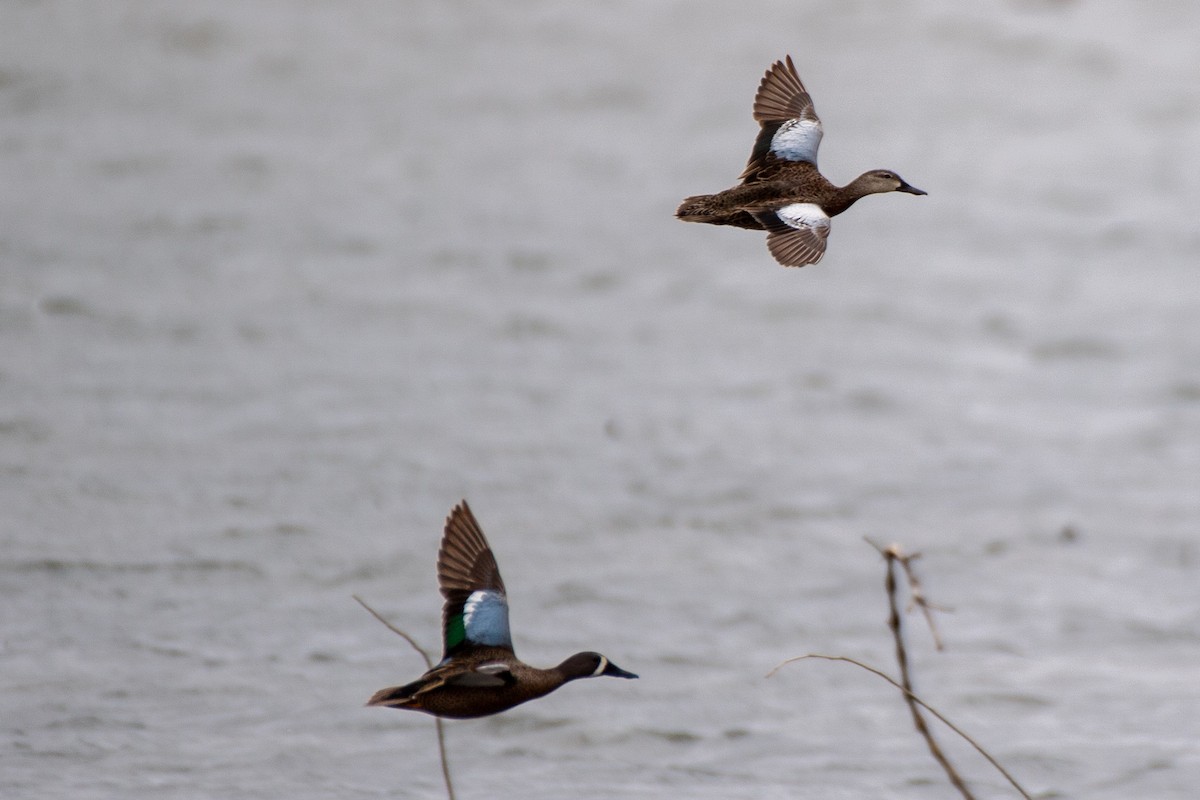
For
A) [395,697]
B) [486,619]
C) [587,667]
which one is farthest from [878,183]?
[486,619]

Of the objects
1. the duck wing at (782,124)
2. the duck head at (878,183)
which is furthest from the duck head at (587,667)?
the duck head at (878,183)

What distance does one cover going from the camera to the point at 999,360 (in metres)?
13.5

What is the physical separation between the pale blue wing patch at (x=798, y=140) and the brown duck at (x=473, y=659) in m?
1.06

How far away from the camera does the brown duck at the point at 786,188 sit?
2342 millimetres

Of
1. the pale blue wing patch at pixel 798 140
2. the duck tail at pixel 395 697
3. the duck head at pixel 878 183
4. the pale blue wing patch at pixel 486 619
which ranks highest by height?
the pale blue wing patch at pixel 798 140

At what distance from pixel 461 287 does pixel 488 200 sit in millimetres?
1465

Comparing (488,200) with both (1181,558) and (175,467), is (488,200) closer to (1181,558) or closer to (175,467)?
(175,467)

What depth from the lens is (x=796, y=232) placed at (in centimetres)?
235

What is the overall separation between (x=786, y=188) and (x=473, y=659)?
143cm

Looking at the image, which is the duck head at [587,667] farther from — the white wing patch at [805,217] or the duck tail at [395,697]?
the white wing patch at [805,217]

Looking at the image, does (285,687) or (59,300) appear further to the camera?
(59,300)

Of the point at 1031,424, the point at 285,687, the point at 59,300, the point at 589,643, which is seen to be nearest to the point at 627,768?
the point at 589,643

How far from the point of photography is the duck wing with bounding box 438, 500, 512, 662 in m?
3.77

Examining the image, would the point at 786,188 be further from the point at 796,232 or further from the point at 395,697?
the point at 395,697
